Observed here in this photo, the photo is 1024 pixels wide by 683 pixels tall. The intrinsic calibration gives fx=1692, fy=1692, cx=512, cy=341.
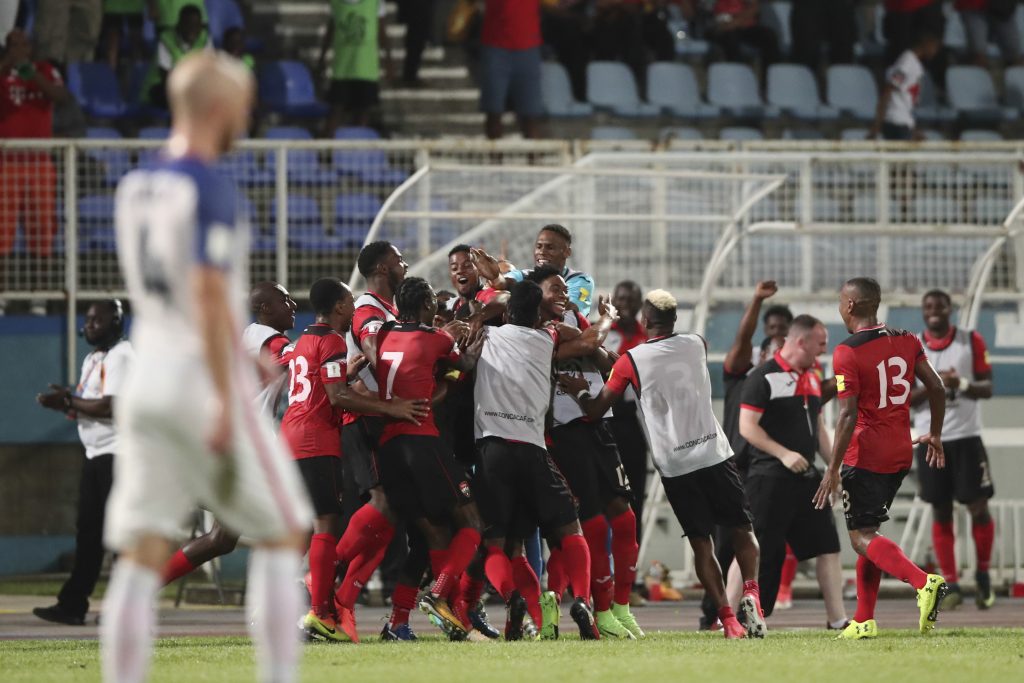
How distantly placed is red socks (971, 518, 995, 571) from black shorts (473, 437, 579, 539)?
5.14 m

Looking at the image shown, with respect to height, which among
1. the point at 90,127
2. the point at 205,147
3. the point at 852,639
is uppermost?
the point at 90,127

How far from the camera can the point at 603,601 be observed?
1017cm

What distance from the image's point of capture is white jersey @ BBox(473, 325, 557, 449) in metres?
9.63

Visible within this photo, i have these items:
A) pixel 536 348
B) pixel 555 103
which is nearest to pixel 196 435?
pixel 536 348

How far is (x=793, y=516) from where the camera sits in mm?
11219

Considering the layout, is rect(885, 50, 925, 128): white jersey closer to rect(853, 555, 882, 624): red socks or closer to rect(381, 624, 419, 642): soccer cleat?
rect(853, 555, 882, 624): red socks

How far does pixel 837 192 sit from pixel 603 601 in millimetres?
6061

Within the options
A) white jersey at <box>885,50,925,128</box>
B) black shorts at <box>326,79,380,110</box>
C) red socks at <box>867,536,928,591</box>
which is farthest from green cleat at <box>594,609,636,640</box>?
white jersey at <box>885,50,925,128</box>

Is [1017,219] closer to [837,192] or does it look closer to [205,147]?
[837,192]

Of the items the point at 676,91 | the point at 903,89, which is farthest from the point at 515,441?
the point at 903,89

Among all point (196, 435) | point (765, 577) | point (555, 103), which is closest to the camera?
point (196, 435)

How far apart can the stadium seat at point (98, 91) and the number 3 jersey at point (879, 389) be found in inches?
391

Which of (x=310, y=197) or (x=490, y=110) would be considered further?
(x=490, y=110)

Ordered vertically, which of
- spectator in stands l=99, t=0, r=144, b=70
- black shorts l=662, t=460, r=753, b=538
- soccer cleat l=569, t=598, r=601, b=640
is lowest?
soccer cleat l=569, t=598, r=601, b=640
